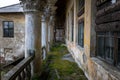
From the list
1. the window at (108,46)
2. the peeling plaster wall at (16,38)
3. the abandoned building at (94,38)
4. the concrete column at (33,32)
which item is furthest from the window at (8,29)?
the window at (108,46)

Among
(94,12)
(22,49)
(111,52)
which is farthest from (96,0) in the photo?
(22,49)

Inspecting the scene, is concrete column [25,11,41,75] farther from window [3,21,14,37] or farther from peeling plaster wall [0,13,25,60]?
window [3,21,14,37]

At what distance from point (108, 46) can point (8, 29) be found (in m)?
14.7

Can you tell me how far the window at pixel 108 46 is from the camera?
3.82m

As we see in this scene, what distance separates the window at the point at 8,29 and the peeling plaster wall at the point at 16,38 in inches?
14.6

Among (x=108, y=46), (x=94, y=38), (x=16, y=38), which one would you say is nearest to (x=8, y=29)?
(x=16, y=38)

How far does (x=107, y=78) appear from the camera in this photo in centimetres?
377

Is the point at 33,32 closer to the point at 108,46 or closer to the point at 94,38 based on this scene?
the point at 94,38

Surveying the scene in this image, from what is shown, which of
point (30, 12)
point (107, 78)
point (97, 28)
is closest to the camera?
point (107, 78)

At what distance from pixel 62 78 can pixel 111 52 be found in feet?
7.34

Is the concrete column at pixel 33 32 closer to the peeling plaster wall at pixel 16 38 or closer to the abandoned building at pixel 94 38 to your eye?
the abandoned building at pixel 94 38

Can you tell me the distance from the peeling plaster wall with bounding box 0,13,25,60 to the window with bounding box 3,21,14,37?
0.37 meters

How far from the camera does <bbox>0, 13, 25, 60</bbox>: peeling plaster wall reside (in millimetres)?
17453

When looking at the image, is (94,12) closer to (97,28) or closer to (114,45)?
(97,28)
